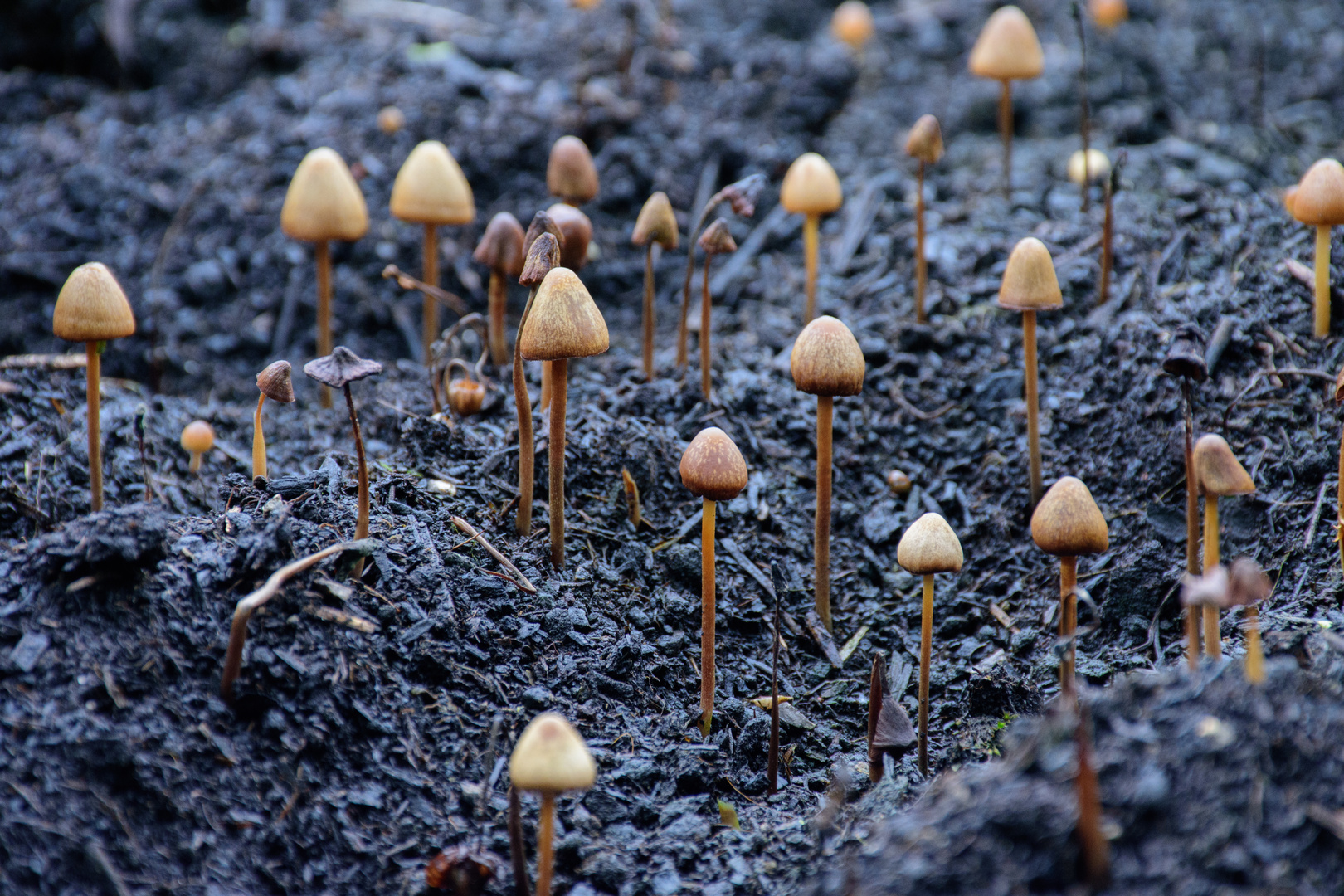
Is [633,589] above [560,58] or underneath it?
underneath

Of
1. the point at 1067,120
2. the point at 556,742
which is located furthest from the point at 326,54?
the point at 556,742

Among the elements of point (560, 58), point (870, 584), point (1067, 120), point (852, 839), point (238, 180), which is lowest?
point (852, 839)

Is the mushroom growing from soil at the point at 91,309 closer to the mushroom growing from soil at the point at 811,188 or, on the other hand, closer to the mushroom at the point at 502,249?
the mushroom at the point at 502,249

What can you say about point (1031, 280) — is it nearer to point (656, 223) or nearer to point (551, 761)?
point (656, 223)

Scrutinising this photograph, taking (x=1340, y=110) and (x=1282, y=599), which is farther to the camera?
(x=1340, y=110)

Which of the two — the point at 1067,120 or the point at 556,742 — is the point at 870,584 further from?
the point at 1067,120

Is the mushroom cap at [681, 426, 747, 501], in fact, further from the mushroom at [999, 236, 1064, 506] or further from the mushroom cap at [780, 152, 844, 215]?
the mushroom cap at [780, 152, 844, 215]

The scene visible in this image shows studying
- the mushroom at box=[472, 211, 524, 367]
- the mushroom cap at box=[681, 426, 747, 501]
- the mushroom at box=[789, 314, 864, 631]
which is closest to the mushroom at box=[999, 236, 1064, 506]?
the mushroom at box=[789, 314, 864, 631]

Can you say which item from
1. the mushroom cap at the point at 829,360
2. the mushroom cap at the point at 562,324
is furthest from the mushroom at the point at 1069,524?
the mushroom cap at the point at 562,324
